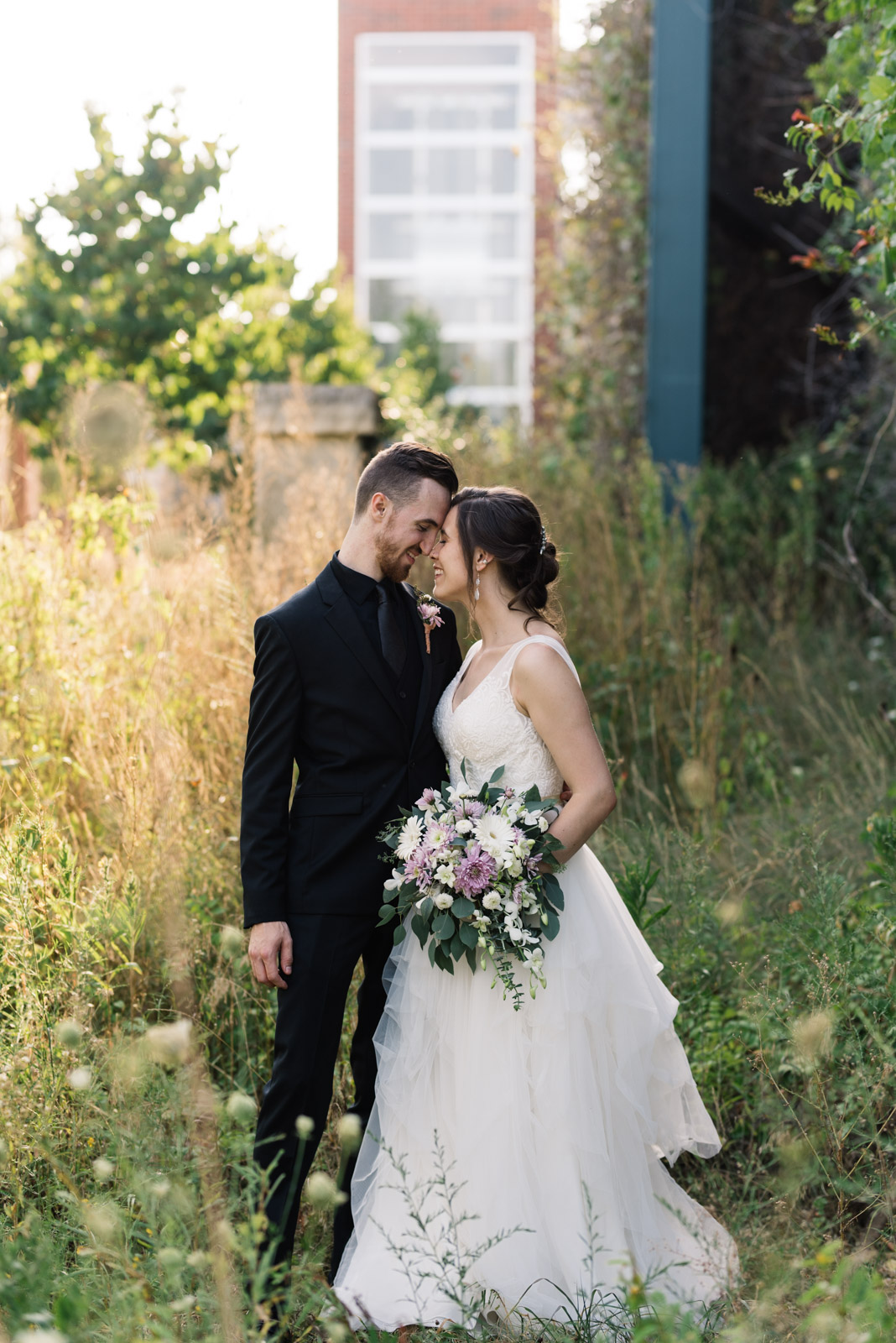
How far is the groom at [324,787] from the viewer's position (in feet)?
8.98

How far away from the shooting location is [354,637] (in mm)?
2840

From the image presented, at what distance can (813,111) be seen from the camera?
11.4ft

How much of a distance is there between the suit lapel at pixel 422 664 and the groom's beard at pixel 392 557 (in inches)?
4.6

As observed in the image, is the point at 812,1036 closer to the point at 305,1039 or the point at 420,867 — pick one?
the point at 420,867

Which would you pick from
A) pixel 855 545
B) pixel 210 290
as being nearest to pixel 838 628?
pixel 855 545

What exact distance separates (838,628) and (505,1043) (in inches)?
192

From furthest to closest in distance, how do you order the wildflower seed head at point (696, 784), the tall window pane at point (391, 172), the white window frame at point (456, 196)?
the tall window pane at point (391, 172)
the white window frame at point (456, 196)
the wildflower seed head at point (696, 784)

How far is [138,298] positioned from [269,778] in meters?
10.1

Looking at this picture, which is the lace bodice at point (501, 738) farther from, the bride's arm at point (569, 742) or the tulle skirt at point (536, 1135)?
the tulle skirt at point (536, 1135)

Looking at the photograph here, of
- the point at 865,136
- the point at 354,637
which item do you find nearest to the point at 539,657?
the point at 354,637

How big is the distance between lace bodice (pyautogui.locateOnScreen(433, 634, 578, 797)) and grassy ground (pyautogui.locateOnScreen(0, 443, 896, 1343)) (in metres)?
0.78

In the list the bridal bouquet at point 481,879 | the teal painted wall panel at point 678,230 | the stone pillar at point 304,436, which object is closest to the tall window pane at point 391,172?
the teal painted wall panel at point 678,230

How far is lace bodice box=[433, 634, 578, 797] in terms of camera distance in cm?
287

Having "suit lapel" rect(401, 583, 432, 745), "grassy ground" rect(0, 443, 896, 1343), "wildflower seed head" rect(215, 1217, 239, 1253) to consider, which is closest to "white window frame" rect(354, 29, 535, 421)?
"grassy ground" rect(0, 443, 896, 1343)
